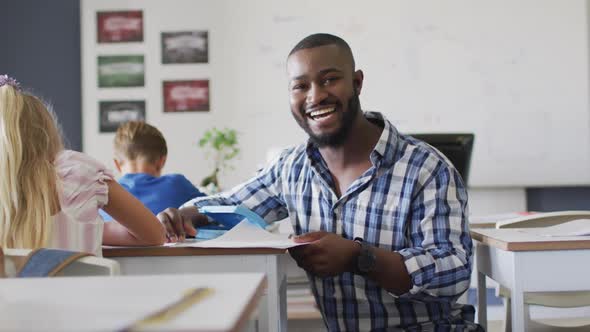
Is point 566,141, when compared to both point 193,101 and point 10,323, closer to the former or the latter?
point 193,101

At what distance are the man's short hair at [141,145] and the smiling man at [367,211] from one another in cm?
81

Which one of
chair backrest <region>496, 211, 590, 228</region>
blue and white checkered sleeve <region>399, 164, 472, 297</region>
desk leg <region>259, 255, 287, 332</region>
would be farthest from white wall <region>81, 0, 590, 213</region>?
desk leg <region>259, 255, 287, 332</region>

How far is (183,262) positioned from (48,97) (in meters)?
3.58

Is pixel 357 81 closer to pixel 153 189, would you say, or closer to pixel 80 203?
pixel 80 203

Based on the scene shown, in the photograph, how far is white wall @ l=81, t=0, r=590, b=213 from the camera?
4414mm

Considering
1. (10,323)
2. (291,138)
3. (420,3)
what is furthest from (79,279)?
(420,3)

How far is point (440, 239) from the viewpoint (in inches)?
61.4

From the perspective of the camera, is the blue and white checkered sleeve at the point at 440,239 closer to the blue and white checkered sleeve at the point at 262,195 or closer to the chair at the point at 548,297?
the chair at the point at 548,297

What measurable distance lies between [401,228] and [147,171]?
128 cm

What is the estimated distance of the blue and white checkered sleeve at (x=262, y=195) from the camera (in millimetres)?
1909

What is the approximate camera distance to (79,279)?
859 millimetres

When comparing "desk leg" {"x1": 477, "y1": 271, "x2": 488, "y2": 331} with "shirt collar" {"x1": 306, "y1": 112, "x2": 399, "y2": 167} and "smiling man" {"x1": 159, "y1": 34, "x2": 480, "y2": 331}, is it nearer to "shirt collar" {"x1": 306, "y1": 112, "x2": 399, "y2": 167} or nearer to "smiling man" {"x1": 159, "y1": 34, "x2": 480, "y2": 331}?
"smiling man" {"x1": 159, "y1": 34, "x2": 480, "y2": 331}

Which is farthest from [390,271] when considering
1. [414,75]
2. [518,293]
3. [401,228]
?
[414,75]

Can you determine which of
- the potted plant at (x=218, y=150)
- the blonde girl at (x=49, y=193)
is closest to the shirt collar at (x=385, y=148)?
the blonde girl at (x=49, y=193)
